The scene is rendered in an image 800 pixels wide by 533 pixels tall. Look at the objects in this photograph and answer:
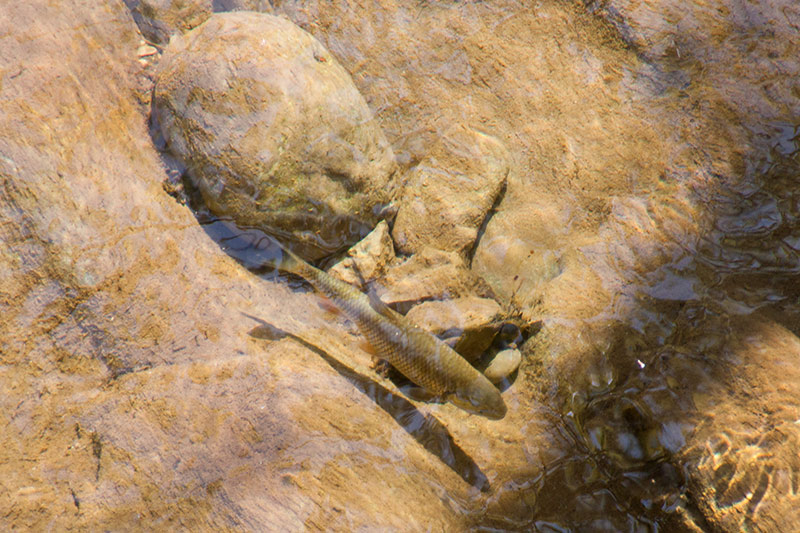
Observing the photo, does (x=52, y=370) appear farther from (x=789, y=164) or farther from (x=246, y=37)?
(x=789, y=164)

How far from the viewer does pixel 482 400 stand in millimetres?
3094

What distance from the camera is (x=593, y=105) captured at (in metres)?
4.23

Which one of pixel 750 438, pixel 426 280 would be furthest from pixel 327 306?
pixel 750 438

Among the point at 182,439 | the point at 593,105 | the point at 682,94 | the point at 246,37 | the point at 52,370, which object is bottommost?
the point at 52,370

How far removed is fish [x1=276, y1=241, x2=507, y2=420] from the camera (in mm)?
3119

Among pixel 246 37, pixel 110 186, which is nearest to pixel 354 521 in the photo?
pixel 110 186

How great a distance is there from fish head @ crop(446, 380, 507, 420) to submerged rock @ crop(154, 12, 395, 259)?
1.48 metres

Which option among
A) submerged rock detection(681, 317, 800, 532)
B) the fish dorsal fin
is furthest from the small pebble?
submerged rock detection(681, 317, 800, 532)

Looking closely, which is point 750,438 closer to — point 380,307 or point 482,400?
point 482,400

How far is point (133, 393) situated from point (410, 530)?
1.77 meters

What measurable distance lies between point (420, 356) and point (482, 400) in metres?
0.48

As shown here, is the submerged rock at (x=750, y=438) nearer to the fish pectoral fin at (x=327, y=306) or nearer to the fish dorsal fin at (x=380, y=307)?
the fish dorsal fin at (x=380, y=307)

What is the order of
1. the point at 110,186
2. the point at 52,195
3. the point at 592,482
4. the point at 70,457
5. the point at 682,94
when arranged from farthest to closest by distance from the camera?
the point at 682,94 < the point at 110,186 < the point at 52,195 < the point at 592,482 < the point at 70,457

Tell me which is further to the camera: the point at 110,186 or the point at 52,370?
the point at 110,186
